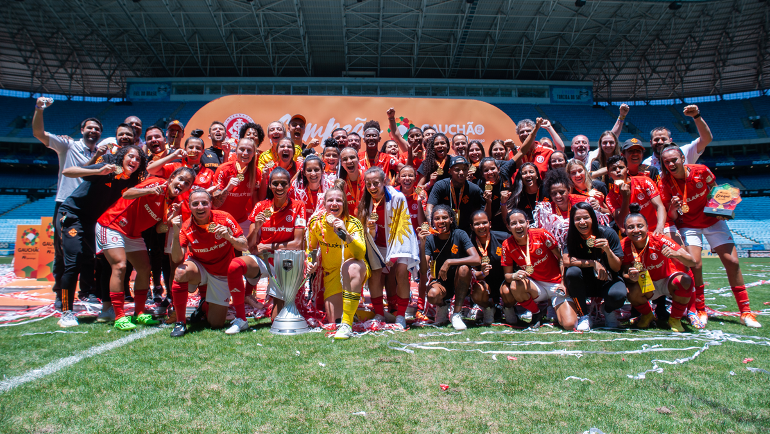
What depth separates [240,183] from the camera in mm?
5020

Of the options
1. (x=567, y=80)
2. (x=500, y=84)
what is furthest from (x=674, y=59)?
(x=500, y=84)

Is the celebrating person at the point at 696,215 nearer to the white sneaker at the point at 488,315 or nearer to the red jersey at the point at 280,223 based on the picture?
the white sneaker at the point at 488,315

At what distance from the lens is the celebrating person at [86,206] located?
4438 mm

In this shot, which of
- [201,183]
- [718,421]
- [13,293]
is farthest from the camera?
[13,293]

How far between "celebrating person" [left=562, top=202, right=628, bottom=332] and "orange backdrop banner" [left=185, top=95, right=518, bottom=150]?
4298 mm

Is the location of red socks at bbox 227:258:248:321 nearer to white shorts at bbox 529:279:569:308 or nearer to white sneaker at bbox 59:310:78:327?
white sneaker at bbox 59:310:78:327

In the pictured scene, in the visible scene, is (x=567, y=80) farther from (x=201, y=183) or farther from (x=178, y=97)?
(x=201, y=183)

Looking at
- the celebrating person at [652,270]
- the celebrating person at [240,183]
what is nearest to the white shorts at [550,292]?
the celebrating person at [652,270]

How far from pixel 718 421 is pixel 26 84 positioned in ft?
136

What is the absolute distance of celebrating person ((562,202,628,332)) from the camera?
416cm

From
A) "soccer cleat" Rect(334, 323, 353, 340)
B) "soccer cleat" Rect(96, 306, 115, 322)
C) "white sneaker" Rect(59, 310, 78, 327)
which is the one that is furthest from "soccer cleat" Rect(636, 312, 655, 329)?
"white sneaker" Rect(59, 310, 78, 327)

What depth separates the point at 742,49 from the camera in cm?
2695

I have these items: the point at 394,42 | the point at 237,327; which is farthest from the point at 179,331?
the point at 394,42

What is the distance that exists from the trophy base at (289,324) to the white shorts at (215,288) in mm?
611
